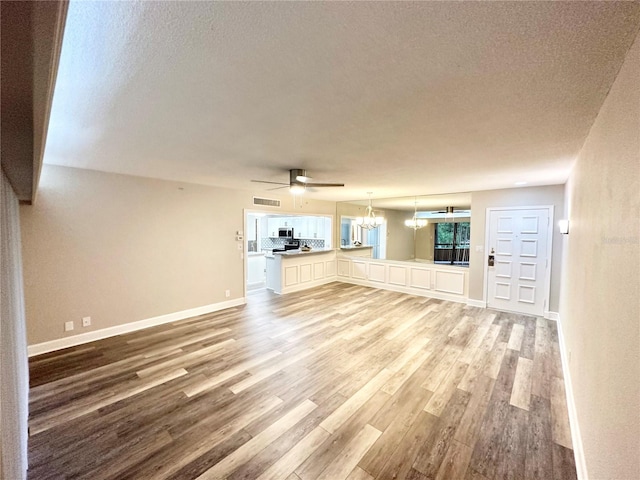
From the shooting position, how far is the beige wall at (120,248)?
11.4 ft

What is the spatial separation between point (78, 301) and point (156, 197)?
1.82 meters

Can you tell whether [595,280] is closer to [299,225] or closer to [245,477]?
[245,477]

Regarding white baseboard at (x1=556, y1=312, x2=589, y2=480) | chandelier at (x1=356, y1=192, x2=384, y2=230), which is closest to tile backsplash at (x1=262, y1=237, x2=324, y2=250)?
chandelier at (x1=356, y1=192, x2=384, y2=230)

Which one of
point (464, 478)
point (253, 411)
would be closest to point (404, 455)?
point (464, 478)

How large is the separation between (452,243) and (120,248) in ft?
21.5

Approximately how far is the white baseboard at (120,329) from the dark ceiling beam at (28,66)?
3.25 meters

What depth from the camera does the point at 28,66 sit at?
31.5 inches

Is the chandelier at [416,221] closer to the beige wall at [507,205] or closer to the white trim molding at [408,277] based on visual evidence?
the white trim molding at [408,277]

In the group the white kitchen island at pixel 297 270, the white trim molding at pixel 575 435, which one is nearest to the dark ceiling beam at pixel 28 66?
the white trim molding at pixel 575 435

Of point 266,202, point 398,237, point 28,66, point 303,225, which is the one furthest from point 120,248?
point 398,237

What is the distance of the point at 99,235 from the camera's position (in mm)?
3912

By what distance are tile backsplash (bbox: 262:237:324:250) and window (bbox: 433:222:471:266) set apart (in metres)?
3.74

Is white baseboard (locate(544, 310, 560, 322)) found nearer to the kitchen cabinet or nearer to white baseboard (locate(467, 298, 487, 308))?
white baseboard (locate(467, 298, 487, 308))

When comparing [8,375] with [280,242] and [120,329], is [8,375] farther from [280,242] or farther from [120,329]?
[280,242]
